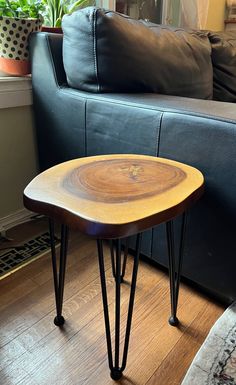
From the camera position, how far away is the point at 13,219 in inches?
56.8

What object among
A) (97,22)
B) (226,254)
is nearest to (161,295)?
(226,254)

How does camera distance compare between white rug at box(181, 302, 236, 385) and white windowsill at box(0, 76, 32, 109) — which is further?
white windowsill at box(0, 76, 32, 109)

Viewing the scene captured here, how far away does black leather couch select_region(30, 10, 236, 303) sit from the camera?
2.79 ft

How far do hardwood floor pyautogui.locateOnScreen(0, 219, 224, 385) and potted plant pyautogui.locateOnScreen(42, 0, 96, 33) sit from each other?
0.99 m

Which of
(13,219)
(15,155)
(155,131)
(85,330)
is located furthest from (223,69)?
(85,330)

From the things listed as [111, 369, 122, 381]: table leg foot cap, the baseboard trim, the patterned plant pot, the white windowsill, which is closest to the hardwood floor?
[111, 369, 122, 381]: table leg foot cap

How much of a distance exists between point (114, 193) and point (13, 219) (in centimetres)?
90

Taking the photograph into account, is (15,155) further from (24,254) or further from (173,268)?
(173,268)

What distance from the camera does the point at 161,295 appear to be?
1075 mm

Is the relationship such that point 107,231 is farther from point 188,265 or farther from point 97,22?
point 97,22

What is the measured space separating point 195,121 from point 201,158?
0.10 m

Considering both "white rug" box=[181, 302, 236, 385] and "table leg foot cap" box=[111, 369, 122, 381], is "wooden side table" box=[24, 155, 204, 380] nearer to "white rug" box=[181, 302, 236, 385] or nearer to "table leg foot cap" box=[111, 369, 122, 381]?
"table leg foot cap" box=[111, 369, 122, 381]

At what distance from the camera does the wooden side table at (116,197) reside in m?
0.59

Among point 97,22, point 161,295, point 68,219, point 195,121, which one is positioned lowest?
point 161,295
